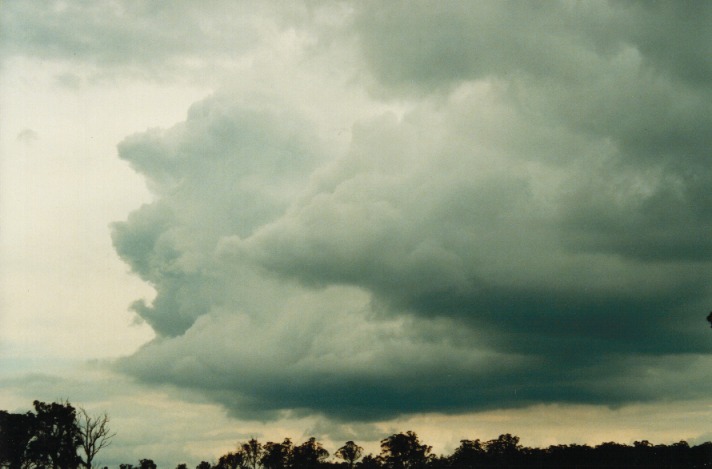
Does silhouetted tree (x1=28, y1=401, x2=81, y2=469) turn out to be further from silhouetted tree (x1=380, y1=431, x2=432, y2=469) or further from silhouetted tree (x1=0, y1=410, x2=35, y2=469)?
silhouetted tree (x1=380, y1=431, x2=432, y2=469)

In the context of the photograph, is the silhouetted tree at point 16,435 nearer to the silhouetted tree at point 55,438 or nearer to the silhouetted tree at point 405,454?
the silhouetted tree at point 55,438

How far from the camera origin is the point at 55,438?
371 ft

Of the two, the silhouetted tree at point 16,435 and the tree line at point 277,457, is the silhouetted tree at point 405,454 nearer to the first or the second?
the tree line at point 277,457

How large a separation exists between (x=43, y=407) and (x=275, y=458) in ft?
315

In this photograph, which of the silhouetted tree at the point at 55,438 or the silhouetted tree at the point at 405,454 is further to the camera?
the silhouetted tree at the point at 405,454

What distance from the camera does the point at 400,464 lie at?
19888cm

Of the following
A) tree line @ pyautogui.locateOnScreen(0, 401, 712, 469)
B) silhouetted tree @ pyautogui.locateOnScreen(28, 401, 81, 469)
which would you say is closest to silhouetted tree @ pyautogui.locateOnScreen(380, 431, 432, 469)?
tree line @ pyautogui.locateOnScreen(0, 401, 712, 469)

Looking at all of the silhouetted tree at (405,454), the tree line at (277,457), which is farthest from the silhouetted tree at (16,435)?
the silhouetted tree at (405,454)

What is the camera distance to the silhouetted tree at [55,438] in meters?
110

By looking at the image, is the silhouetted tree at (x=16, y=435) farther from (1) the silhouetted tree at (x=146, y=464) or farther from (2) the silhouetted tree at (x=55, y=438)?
(1) the silhouetted tree at (x=146, y=464)

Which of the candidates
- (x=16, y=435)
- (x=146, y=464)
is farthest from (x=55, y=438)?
(x=146, y=464)

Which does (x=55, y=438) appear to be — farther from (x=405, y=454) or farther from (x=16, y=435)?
(x=405, y=454)

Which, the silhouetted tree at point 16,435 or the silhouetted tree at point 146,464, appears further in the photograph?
the silhouetted tree at point 146,464

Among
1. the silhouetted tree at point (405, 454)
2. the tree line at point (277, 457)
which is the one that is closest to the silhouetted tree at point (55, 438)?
the tree line at point (277, 457)
